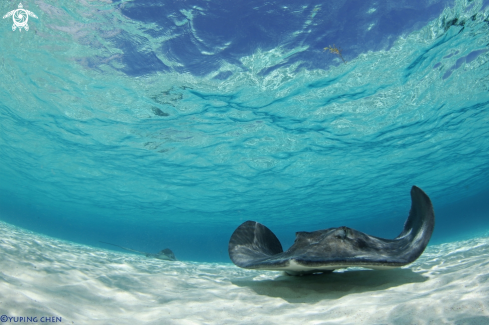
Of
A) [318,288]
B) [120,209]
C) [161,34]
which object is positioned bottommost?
[318,288]

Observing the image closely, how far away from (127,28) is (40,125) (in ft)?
38.0

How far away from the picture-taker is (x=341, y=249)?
10.4ft

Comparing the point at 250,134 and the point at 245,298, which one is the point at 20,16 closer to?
the point at 250,134

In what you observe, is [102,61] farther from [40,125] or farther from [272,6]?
[40,125]

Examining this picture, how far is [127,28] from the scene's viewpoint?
906 cm

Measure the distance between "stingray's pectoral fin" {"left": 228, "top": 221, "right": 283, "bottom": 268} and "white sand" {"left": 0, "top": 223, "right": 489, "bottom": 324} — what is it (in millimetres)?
499

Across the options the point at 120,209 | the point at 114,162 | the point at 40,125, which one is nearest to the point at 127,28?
the point at 40,125

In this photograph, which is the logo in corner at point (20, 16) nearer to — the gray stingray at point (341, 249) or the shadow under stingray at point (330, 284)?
the gray stingray at point (341, 249)

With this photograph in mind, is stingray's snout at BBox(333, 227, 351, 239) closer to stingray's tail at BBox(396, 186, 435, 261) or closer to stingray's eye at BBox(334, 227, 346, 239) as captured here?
stingray's eye at BBox(334, 227, 346, 239)

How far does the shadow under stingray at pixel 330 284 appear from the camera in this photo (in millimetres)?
3248

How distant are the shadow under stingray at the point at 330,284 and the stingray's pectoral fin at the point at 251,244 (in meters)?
0.49

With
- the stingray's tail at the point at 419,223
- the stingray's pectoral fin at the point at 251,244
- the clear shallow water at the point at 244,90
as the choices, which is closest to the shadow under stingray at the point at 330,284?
the stingray's pectoral fin at the point at 251,244

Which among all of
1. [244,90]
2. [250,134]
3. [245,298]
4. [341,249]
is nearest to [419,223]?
[341,249]

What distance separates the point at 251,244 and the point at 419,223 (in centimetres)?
270
